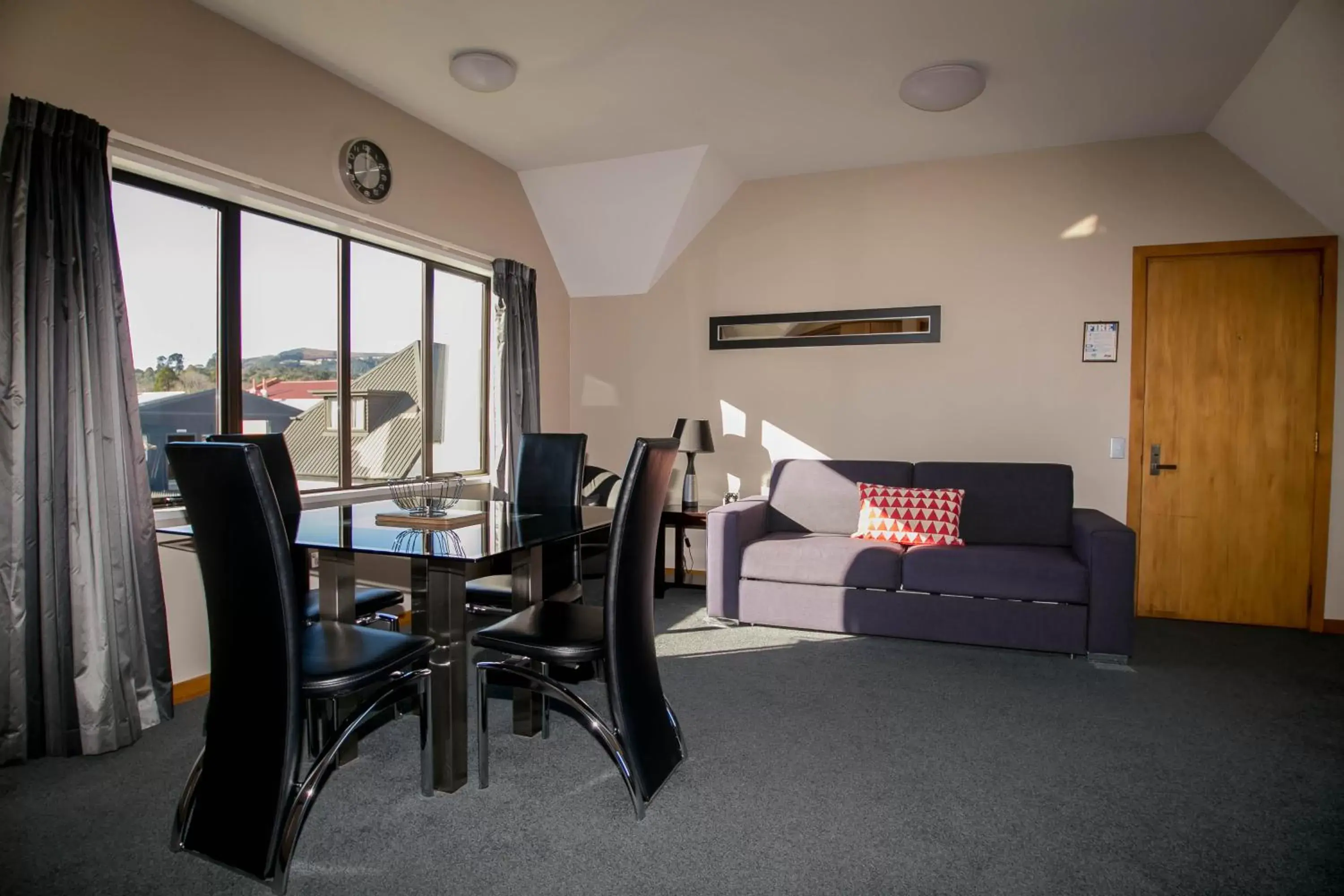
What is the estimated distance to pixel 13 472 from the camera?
2.20 m

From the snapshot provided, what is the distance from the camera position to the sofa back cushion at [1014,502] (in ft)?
12.6

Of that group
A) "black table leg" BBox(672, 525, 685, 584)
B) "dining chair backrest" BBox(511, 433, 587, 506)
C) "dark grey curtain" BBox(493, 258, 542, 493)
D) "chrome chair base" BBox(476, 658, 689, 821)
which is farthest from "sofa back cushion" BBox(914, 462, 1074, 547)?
"dark grey curtain" BBox(493, 258, 542, 493)

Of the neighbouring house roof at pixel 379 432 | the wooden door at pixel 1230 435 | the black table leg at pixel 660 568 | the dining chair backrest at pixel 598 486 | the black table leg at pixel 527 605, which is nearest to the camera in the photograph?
the black table leg at pixel 527 605

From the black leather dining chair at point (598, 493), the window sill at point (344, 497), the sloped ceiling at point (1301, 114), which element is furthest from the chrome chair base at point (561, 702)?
the sloped ceiling at point (1301, 114)

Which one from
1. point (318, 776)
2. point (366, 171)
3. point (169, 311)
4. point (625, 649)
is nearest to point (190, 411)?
point (169, 311)

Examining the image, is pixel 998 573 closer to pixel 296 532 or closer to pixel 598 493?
pixel 598 493

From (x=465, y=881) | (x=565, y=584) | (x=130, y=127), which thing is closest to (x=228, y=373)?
(x=130, y=127)

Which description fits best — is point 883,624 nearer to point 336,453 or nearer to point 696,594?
point 696,594

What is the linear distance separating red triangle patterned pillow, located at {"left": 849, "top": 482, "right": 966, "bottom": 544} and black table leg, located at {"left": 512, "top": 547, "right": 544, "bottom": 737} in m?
2.05

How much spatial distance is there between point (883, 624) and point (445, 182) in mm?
3272

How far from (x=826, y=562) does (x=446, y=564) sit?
2190mm

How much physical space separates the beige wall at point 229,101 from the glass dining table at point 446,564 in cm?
147

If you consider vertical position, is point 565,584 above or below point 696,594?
above

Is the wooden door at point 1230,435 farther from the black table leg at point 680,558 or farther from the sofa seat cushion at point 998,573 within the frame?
the black table leg at point 680,558
